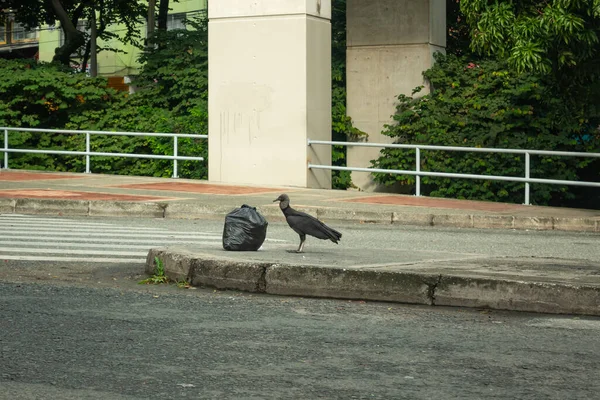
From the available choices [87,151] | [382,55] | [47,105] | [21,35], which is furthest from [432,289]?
[21,35]

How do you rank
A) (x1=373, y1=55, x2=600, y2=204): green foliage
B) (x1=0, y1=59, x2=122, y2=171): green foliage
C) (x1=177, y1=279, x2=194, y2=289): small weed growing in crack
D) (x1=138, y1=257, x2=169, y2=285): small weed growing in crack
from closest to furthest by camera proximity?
(x1=177, y1=279, x2=194, y2=289): small weed growing in crack, (x1=138, y1=257, x2=169, y2=285): small weed growing in crack, (x1=373, y1=55, x2=600, y2=204): green foliage, (x1=0, y1=59, x2=122, y2=171): green foliage

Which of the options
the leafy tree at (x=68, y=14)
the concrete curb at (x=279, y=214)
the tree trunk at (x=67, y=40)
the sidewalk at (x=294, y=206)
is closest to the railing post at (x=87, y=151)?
the sidewalk at (x=294, y=206)

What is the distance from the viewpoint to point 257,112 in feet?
68.5

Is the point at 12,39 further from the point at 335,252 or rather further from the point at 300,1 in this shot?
the point at 335,252

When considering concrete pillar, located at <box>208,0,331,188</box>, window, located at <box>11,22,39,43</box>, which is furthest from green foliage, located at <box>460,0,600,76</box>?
window, located at <box>11,22,39,43</box>

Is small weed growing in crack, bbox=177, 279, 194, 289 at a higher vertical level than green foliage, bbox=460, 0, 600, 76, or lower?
lower

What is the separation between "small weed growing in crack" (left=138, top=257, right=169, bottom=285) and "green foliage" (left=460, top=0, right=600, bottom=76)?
737cm

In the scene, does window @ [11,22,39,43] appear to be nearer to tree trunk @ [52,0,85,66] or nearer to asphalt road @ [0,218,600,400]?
tree trunk @ [52,0,85,66]

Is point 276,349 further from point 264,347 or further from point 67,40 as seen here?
point 67,40

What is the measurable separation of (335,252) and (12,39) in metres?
61.5

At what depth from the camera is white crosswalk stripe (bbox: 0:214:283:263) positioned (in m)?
11.3

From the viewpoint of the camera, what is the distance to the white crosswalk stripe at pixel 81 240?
11312 mm

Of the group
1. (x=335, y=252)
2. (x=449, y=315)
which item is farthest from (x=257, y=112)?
(x=449, y=315)

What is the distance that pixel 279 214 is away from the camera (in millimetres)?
16406
